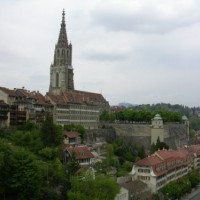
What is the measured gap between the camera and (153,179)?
66.4 metres

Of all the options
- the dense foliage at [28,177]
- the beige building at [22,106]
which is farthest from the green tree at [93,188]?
the beige building at [22,106]

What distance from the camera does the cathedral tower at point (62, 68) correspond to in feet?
407

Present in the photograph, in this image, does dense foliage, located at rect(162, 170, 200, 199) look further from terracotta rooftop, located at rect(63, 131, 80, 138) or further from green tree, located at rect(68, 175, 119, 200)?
terracotta rooftop, located at rect(63, 131, 80, 138)

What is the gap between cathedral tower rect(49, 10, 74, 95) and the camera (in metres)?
124

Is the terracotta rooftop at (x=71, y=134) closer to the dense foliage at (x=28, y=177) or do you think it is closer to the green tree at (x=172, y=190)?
the dense foliage at (x=28, y=177)

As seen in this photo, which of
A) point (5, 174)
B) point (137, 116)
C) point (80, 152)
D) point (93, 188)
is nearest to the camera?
point (5, 174)

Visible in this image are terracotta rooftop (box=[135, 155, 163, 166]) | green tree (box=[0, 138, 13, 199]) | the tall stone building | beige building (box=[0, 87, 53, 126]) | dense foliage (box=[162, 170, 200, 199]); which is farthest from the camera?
the tall stone building

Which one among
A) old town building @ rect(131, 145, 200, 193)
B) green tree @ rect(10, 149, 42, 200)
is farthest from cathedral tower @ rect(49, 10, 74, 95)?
green tree @ rect(10, 149, 42, 200)

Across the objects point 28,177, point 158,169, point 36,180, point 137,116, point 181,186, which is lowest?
point 181,186

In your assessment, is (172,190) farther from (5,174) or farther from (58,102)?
(58,102)

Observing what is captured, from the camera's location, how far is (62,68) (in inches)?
4894

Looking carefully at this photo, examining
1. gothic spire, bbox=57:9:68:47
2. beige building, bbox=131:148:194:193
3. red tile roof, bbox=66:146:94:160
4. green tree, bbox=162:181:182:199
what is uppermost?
gothic spire, bbox=57:9:68:47

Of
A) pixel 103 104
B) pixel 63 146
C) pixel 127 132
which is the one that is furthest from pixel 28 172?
pixel 103 104

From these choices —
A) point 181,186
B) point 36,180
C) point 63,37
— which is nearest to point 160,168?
point 181,186
